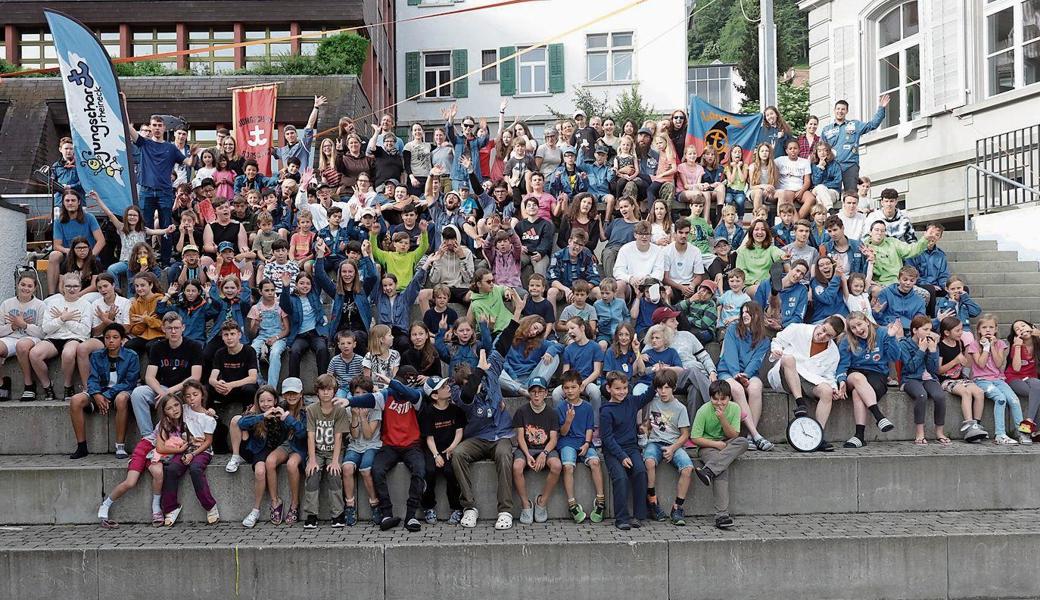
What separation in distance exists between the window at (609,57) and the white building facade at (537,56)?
4 cm

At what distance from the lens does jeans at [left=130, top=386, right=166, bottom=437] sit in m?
8.87

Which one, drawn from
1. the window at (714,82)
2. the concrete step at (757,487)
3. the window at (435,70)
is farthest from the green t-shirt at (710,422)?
the window at (714,82)

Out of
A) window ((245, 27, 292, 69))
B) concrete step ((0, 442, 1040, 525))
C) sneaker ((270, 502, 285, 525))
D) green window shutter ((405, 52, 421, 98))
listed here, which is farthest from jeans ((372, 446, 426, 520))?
green window shutter ((405, 52, 421, 98))

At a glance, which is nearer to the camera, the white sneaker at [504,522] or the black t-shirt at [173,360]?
the white sneaker at [504,522]

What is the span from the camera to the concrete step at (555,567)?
765 cm

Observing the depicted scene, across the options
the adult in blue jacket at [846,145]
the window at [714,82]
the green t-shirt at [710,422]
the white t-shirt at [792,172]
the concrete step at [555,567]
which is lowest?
the concrete step at [555,567]

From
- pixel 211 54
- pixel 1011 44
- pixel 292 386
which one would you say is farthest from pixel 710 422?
pixel 211 54

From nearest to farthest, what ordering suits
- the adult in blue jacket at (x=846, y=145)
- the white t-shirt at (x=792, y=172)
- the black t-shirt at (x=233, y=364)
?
the black t-shirt at (x=233, y=364)
the white t-shirt at (x=792, y=172)
the adult in blue jacket at (x=846, y=145)

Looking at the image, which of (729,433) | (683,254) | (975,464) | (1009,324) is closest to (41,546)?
(729,433)

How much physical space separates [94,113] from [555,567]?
26.4 ft

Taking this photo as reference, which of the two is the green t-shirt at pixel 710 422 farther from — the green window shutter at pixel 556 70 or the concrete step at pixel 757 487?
the green window shutter at pixel 556 70

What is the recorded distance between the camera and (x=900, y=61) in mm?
20391

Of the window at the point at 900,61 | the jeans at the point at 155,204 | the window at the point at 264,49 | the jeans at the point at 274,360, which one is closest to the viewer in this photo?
the jeans at the point at 274,360

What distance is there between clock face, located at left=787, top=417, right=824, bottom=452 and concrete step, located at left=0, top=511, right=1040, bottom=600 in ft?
4.15
